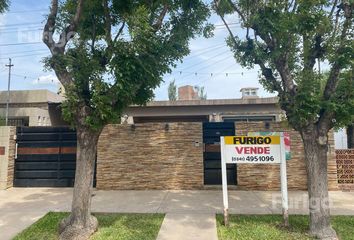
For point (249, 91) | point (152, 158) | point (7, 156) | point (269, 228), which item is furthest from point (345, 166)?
point (249, 91)

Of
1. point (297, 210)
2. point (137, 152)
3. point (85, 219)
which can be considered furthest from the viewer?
point (137, 152)

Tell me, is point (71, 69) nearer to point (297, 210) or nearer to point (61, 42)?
point (61, 42)

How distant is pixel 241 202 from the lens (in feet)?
26.9

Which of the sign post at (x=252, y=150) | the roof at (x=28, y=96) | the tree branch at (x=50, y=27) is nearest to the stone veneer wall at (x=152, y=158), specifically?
the sign post at (x=252, y=150)

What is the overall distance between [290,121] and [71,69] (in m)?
4.38

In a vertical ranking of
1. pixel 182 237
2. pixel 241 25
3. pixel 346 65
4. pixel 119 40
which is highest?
pixel 241 25

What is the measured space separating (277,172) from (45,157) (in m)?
7.56

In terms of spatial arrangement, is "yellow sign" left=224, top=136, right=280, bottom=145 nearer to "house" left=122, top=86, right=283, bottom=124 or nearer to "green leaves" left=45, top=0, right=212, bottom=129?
"green leaves" left=45, top=0, right=212, bottom=129

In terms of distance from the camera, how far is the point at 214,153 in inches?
399

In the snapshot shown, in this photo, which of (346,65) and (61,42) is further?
(61,42)

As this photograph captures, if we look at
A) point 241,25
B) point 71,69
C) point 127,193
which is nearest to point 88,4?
point 71,69

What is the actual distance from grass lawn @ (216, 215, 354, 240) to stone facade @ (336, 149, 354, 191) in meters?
3.25

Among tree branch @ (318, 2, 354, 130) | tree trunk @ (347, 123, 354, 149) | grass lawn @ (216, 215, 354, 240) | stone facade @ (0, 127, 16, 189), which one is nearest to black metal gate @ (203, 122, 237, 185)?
grass lawn @ (216, 215, 354, 240)

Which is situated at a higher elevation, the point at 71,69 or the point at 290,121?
the point at 71,69
